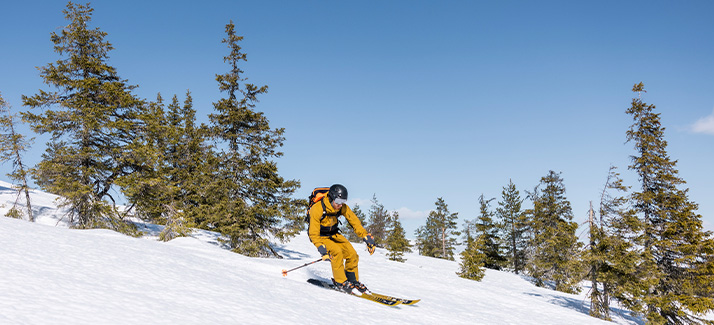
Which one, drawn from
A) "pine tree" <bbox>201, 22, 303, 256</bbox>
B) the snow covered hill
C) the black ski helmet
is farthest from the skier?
"pine tree" <bbox>201, 22, 303, 256</bbox>

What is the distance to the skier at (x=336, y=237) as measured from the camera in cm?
748

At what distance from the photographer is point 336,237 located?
791cm

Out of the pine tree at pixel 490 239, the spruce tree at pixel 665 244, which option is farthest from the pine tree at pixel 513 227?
the spruce tree at pixel 665 244

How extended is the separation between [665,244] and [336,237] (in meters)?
20.6

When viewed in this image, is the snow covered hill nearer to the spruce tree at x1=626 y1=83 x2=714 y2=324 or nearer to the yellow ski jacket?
the yellow ski jacket

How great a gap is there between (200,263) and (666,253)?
24.0 metres

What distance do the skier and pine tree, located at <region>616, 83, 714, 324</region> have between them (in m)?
16.1

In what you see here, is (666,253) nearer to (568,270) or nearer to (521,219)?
(568,270)

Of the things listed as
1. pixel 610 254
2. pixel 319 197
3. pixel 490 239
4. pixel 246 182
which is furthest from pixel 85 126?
pixel 490 239

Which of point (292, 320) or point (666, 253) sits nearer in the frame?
point (292, 320)

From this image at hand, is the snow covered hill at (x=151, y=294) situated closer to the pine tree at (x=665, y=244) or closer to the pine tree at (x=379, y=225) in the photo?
the pine tree at (x=665, y=244)

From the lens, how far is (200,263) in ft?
24.3

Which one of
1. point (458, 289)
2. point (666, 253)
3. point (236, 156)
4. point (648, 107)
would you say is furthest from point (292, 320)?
point (648, 107)

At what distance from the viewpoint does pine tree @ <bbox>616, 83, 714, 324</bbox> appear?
17.9 metres
